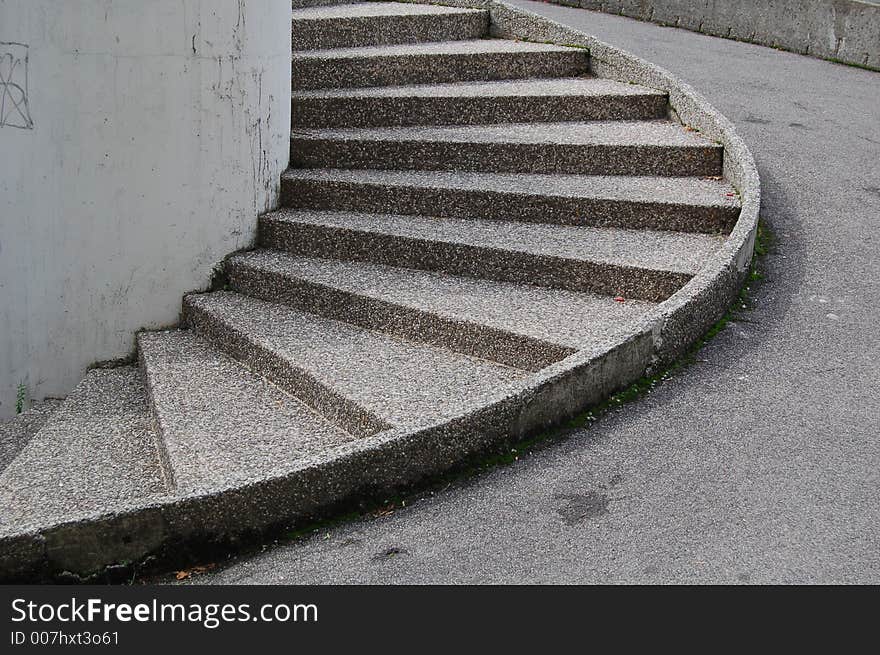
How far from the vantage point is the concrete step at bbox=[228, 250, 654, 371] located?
574 cm

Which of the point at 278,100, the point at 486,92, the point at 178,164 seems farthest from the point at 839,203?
the point at 178,164

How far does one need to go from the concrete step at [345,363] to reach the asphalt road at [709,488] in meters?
0.59

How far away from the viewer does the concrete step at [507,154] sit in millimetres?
7828

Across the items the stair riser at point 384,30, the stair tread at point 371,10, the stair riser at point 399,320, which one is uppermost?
the stair tread at point 371,10

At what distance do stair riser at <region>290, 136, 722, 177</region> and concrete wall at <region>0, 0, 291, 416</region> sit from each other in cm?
73

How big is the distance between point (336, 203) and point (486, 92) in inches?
82.4

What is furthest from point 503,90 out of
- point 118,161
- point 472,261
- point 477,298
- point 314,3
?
point 118,161

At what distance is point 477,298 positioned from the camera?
632 centimetres

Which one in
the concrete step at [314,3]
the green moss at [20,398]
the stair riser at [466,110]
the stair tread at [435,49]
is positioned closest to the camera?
the green moss at [20,398]

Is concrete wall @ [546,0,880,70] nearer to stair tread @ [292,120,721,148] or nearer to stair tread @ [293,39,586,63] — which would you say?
stair tread @ [293,39,586,63]

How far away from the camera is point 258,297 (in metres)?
6.98

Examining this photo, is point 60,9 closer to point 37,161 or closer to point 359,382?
point 37,161

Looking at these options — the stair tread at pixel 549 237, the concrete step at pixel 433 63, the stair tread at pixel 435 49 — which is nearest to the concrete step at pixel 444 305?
the stair tread at pixel 549 237

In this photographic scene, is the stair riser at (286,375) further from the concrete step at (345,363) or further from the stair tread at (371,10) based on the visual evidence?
the stair tread at (371,10)
